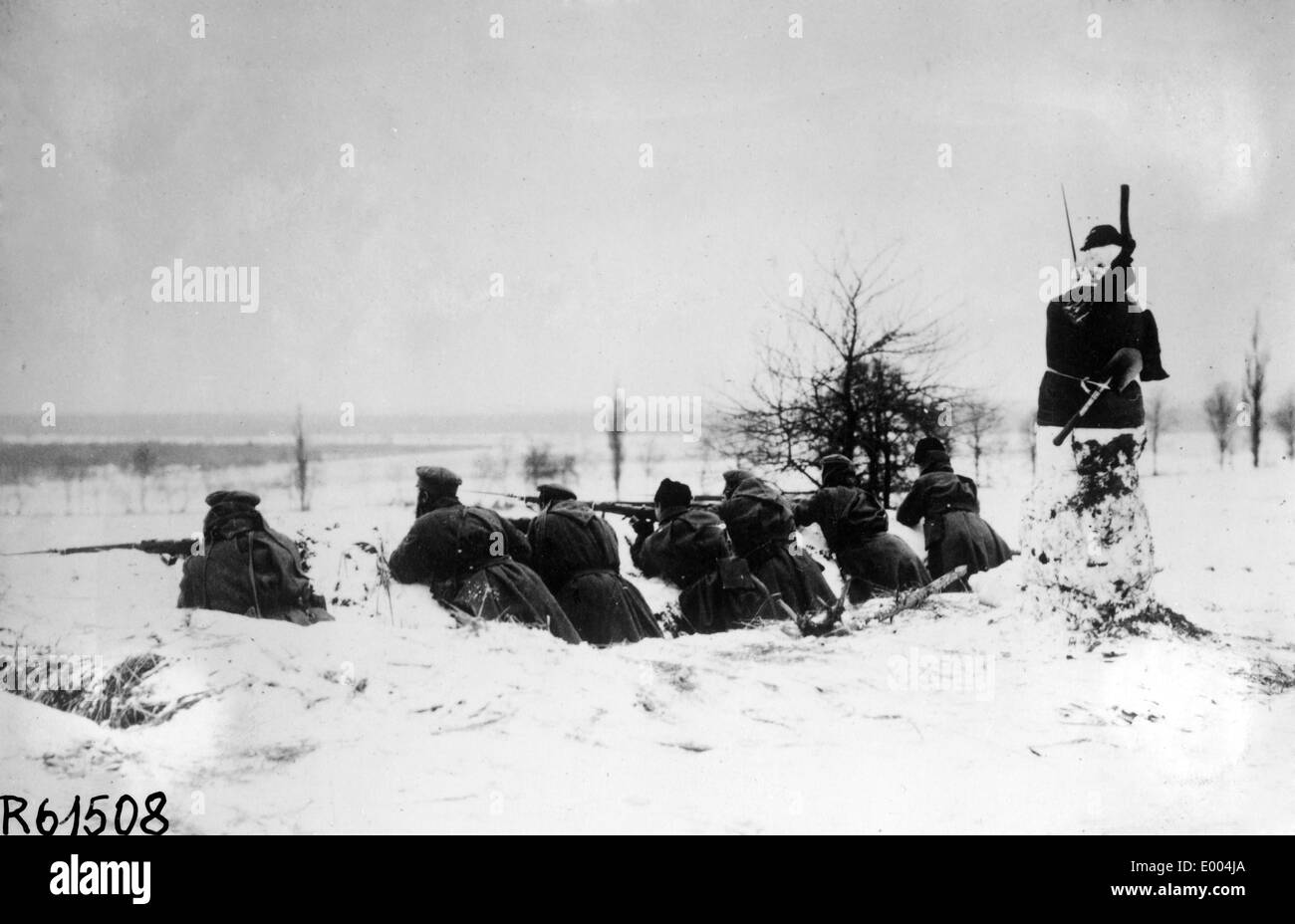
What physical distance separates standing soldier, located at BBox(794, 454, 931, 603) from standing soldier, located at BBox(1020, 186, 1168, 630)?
588 millimetres

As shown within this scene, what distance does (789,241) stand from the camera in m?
4.46

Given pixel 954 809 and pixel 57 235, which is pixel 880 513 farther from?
pixel 57 235

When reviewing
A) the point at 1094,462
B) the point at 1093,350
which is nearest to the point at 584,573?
the point at 1094,462

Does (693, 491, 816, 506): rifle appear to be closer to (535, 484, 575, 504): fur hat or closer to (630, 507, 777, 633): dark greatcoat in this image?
(630, 507, 777, 633): dark greatcoat

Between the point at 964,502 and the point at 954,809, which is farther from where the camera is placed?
the point at 964,502

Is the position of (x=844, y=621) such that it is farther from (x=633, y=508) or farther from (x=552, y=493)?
(x=552, y=493)

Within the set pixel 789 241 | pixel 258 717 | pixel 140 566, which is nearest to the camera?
pixel 258 717

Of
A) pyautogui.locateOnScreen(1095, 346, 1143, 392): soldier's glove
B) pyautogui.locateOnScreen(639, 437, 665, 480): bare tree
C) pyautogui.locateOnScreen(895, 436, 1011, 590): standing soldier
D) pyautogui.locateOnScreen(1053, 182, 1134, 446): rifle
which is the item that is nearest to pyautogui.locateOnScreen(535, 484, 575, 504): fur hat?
pyautogui.locateOnScreen(639, 437, 665, 480): bare tree

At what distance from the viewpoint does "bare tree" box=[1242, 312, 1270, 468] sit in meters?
4.54

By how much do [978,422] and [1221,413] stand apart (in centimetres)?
126

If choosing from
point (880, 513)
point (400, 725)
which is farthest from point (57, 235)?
point (880, 513)

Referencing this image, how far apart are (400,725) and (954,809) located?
249 centimetres

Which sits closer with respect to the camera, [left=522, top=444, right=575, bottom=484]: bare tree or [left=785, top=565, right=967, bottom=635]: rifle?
[left=785, top=565, right=967, bottom=635]: rifle

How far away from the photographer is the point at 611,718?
3963mm
